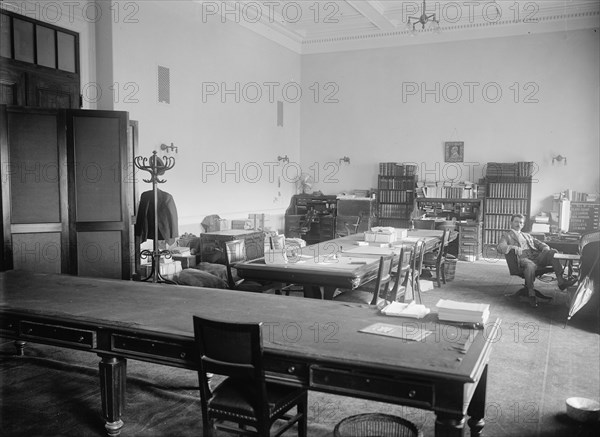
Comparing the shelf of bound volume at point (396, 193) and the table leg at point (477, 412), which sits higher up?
the shelf of bound volume at point (396, 193)

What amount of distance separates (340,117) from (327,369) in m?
10.8

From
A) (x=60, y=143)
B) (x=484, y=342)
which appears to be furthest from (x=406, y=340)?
(x=60, y=143)

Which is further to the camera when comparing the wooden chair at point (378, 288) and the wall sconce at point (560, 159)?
the wall sconce at point (560, 159)

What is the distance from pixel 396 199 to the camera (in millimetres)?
11828

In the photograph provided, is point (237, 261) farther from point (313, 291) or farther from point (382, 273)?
point (382, 273)

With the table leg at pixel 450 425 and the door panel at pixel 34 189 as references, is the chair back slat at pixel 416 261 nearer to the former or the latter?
the table leg at pixel 450 425

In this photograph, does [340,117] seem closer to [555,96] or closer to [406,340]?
[555,96]

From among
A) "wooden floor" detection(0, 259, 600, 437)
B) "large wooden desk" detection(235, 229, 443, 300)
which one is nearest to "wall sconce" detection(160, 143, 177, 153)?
"large wooden desk" detection(235, 229, 443, 300)

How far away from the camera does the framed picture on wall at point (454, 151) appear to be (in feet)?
37.7

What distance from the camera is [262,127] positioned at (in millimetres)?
11578

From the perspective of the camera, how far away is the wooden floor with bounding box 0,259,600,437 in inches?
135

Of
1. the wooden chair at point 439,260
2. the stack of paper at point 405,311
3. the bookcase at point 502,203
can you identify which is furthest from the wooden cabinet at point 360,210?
the stack of paper at point 405,311

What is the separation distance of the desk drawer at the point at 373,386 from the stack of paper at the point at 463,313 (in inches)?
27.5

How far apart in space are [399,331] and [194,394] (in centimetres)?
188
